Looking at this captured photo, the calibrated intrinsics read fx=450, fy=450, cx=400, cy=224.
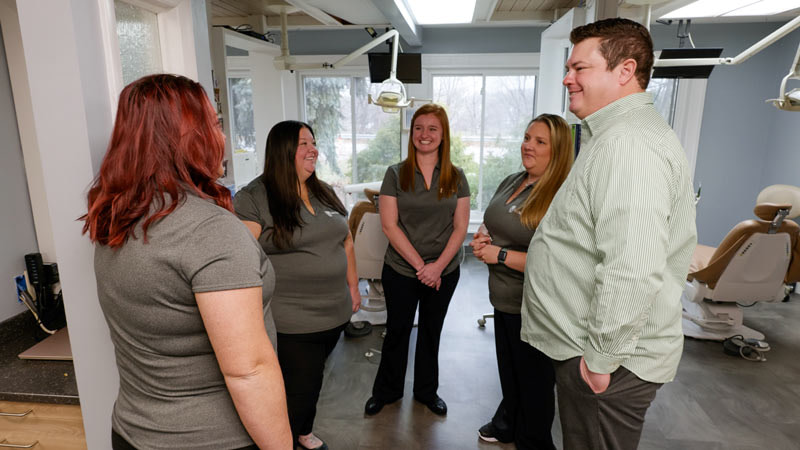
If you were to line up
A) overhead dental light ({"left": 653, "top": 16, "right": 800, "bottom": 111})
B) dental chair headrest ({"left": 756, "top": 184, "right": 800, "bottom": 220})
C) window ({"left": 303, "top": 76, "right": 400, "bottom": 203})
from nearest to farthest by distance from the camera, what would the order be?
overhead dental light ({"left": 653, "top": 16, "right": 800, "bottom": 111}) < dental chair headrest ({"left": 756, "top": 184, "right": 800, "bottom": 220}) < window ({"left": 303, "top": 76, "right": 400, "bottom": 203})

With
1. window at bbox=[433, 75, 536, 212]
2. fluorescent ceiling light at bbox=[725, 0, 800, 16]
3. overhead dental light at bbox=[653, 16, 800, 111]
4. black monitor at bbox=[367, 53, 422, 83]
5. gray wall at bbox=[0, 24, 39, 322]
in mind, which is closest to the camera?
gray wall at bbox=[0, 24, 39, 322]

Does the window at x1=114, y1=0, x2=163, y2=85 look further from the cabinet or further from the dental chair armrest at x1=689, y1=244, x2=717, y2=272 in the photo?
the dental chair armrest at x1=689, y1=244, x2=717, y2=272

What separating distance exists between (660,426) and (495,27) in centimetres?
426

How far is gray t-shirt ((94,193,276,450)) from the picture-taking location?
0.77 m

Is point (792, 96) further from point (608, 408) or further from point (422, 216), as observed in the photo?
point (608, 408)

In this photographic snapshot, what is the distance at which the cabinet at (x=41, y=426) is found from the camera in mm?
1166

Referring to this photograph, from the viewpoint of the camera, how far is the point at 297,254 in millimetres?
1642

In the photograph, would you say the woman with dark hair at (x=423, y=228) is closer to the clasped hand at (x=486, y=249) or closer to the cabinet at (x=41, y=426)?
the clasped hand at (x=486, y=249)

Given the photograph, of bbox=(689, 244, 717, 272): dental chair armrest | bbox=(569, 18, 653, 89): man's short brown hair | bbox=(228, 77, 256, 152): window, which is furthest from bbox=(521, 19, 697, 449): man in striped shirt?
bbox=(228, 77, 256, 152): window

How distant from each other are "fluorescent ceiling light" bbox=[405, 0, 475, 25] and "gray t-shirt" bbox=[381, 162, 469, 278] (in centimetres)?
195

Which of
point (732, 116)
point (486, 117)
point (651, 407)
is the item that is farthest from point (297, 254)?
point (732, 116)

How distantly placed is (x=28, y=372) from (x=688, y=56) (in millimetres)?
3662

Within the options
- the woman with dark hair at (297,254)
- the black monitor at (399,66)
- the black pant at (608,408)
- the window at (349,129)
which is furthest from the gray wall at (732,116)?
the black pant at (608,408)

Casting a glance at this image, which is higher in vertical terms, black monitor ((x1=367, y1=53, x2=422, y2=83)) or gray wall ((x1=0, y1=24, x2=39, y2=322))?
black monitor ((x1=367, y1=53, x2=422, y2=83))
